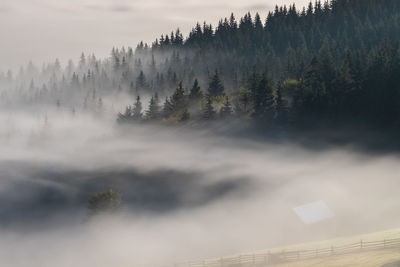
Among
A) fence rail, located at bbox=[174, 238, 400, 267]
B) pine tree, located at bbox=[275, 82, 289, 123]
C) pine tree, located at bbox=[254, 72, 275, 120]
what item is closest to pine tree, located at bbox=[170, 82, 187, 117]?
pine tree, located at bbox=[254, 72, 275, 120]

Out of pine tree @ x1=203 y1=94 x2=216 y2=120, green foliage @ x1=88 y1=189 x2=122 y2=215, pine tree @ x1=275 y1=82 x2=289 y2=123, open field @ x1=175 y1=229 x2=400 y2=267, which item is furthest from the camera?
pine tree @ x1=203 y1=94 x2=216 y2=120

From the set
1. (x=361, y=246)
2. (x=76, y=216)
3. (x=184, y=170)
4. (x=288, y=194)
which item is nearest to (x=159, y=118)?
(x=184, y=170)

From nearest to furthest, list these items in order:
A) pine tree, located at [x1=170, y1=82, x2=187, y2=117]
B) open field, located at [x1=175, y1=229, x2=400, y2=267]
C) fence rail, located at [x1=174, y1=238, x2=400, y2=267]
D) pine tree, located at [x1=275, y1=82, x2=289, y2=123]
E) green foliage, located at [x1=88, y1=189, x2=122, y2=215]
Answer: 1. open field, located at [x1=175, y1=229, x2=400, y2=267]
2. fence rail, located at [x1=174, y1=238, x2=400, y2=267]
3. green foliage, located at [x1=88, y1=189, x2=122, y2=215]
4. pine tree, located at [x1=275, y1=82, x2=289, y2=123]
5. pine tree, located at [x1=170, y1=82, x2=187, y2=117]

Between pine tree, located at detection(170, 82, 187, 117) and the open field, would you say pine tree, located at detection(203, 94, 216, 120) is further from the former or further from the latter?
the open field

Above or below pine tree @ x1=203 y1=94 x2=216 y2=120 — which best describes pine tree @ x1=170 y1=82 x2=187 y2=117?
above

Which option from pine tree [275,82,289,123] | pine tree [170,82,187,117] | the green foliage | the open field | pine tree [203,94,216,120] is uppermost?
pine tree [170,82,187,117]

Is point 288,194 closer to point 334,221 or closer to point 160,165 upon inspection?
point 334,221

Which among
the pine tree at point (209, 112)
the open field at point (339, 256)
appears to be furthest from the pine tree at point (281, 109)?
the open field at point (339, 256)

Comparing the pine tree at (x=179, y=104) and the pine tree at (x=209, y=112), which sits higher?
the pine tree at (x=179, y=104)

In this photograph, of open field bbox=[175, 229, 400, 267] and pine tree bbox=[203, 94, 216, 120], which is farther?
pine tree bbox=[203, 94, 216, 120]

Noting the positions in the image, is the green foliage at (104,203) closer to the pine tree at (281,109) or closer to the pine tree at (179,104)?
the pine tree at (281,109)

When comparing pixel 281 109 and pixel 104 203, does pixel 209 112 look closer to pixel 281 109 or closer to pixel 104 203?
pixel 281 109

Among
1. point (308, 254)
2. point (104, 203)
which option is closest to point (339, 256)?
point (308, 254)

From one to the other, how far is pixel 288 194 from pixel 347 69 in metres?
45.5
